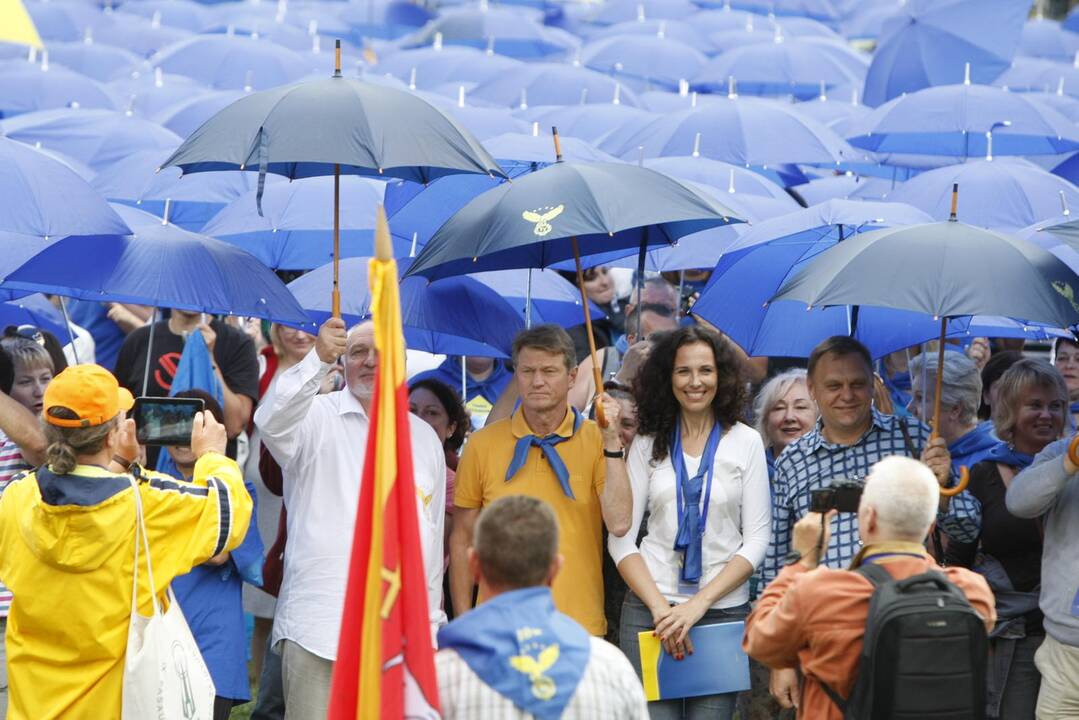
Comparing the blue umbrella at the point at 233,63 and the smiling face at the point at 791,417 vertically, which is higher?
the blue umbrella at the point at 233,63

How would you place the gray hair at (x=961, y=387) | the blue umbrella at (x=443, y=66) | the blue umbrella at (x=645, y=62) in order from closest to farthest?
the gray hair at (x=961, y=387)
the blue umbrella at (x=443, y=66)
the blue umbrella at (x=645, y=62)

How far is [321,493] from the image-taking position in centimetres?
573

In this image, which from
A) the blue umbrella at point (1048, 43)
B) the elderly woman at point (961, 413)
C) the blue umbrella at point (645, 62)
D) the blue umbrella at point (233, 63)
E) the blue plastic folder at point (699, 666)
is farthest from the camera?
the blue umbrella at point (1048, 43)

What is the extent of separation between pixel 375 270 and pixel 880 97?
9995 millimetres

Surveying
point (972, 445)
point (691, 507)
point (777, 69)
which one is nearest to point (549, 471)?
point (691, 507)

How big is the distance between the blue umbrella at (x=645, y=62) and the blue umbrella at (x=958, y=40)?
12.5 feet

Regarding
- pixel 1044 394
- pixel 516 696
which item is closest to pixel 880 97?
pixel 1044 394

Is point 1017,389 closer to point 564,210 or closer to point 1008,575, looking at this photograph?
point 1008,575

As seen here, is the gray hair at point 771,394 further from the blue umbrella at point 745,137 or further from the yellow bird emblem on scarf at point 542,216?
the blue umbrella at point 745,137

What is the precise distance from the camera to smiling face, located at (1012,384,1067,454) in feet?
20.2

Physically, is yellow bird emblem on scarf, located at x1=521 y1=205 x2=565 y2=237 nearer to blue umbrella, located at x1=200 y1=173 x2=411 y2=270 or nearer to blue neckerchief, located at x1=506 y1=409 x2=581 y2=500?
blue neckerchief, located at x1=506 y1=409 x2=581 y2=500

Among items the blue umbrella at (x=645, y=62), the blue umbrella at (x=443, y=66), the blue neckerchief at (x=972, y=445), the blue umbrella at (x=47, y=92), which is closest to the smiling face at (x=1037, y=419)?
the blue neckerchief at (x=972, y=445)

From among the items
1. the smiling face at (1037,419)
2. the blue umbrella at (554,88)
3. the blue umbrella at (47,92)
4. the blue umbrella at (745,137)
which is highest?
the blue umbrella at (554,88)

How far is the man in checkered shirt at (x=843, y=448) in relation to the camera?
226 inches
